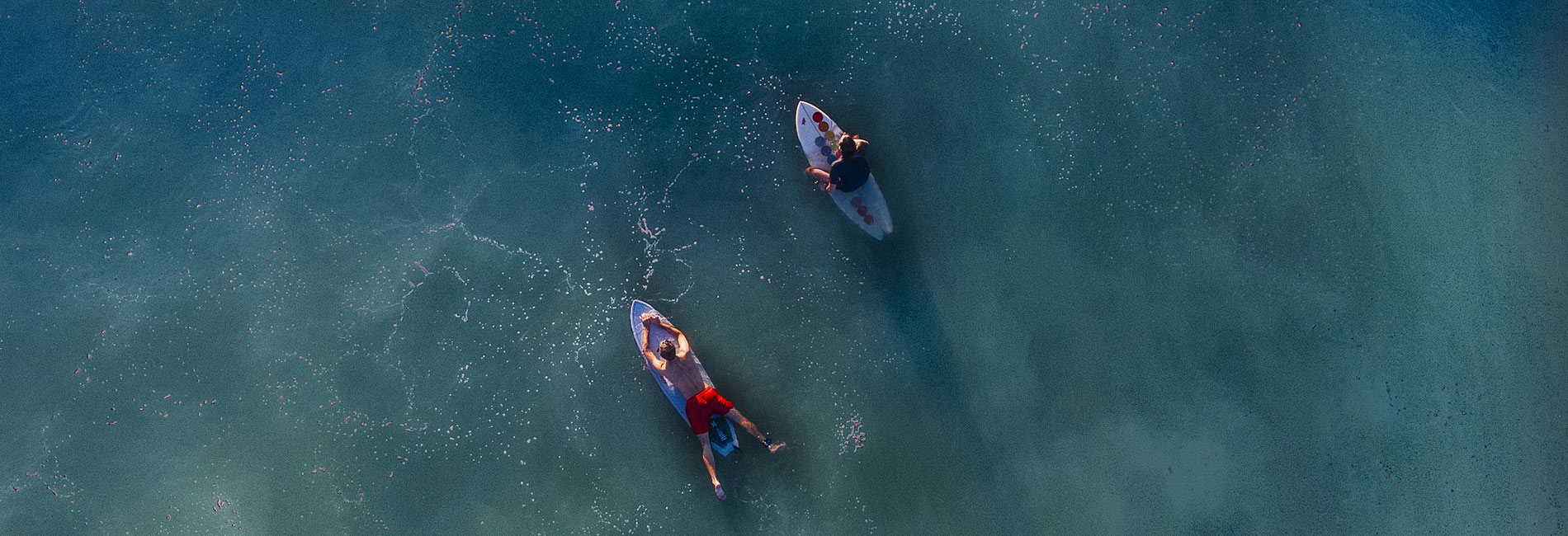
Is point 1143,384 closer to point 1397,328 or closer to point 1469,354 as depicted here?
point 1397,328

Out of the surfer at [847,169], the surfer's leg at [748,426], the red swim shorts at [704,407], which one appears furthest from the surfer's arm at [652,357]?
the surfer at [847,169]

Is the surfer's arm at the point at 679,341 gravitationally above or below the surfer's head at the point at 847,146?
below

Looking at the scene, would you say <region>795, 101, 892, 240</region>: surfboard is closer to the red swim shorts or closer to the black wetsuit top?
the black wetsuit top

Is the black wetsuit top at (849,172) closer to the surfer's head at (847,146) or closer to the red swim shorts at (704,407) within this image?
the surfer's head at (847,146)

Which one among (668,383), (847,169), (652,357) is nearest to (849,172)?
(847,169)

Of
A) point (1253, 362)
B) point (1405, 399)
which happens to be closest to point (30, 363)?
point (1253, 362)

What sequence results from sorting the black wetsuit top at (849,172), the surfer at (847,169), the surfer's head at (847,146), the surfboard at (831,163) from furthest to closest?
1. the surfboard at (831,163)
2. the black wetsuit top at (849,172)
3. the surfer at (847,169)
4. the surfer's head at (847,146)

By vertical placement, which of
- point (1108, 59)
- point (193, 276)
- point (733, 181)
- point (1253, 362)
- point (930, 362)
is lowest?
point (193, 276)

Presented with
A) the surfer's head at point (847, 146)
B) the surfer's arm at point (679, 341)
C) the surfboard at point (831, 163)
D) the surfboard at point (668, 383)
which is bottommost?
the surfboard at point (668, 383)
